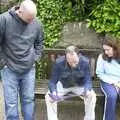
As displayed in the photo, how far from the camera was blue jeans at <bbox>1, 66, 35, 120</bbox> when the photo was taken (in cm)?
588

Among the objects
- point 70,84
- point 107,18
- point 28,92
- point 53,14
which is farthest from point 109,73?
point 53,14

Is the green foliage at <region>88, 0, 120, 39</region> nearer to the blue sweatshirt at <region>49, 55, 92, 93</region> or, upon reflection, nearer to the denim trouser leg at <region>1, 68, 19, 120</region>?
the blue sweatshirt at <region>49, 55, 92, 93</region>

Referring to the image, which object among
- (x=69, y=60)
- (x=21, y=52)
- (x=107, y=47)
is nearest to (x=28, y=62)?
(x=21, y=52)

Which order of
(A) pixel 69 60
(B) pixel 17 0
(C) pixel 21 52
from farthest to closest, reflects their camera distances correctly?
(B) pixel 17 0
(A) pixel 69 60
(C) pixel 21 52

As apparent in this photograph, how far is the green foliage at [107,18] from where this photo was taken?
7879 millimetres

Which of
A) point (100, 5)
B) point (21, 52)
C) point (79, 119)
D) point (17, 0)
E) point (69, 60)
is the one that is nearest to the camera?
point (21, 52)

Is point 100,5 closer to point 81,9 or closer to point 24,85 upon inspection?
point 81,9

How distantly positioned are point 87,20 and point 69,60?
2.16 m

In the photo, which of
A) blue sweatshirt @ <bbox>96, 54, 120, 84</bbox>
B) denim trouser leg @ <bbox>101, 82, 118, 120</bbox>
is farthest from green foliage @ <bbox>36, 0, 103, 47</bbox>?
denim trouser leg @ <bbox>101, 82, 118, 120</bbox>

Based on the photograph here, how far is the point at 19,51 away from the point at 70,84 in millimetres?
1057

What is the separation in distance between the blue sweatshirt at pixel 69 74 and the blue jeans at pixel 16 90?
16.8 inches

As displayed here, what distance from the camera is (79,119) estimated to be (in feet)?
22.3

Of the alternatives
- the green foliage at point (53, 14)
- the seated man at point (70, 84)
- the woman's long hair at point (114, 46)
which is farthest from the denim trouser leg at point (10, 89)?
the green foliage at point (53, 14)

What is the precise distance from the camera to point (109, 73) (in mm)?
6555
